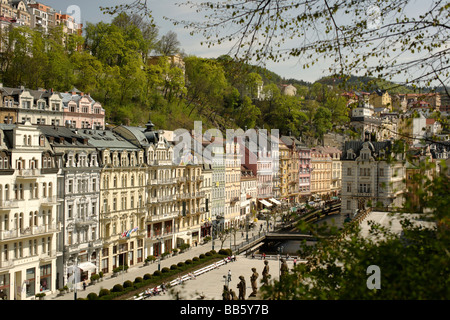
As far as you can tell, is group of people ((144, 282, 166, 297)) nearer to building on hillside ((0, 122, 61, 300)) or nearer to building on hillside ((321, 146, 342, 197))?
building on hillside ((0, 122, 61, 300))

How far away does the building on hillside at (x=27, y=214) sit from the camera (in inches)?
1540

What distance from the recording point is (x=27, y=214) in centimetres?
4100

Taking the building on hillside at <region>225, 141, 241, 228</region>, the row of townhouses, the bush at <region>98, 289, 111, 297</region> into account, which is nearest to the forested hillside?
the row of townhouses

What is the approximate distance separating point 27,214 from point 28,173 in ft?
8.99

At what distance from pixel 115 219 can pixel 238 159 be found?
3056 centimetres

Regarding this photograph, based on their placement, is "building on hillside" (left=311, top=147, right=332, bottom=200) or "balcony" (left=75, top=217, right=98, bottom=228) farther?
"building on hillside" (left=311, top=147, right=332, bottom=200)

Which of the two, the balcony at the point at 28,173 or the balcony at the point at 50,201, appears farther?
the balcony at the point at 50,201

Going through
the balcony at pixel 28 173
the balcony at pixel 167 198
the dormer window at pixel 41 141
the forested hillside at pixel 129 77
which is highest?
the forested hillside at pixel 129 77

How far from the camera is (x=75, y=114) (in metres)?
65.9

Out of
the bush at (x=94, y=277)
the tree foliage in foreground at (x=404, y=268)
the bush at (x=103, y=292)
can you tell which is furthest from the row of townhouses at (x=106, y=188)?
the tree foliage in foreground at (x=404, y=268)

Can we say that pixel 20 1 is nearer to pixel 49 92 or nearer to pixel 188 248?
pixel 49 92

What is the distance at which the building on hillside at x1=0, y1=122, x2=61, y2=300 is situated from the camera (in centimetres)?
3912

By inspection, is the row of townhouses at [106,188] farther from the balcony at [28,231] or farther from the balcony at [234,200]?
the balcony at [234,200]

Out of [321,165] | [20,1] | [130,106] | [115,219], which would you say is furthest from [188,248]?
[20,1]
